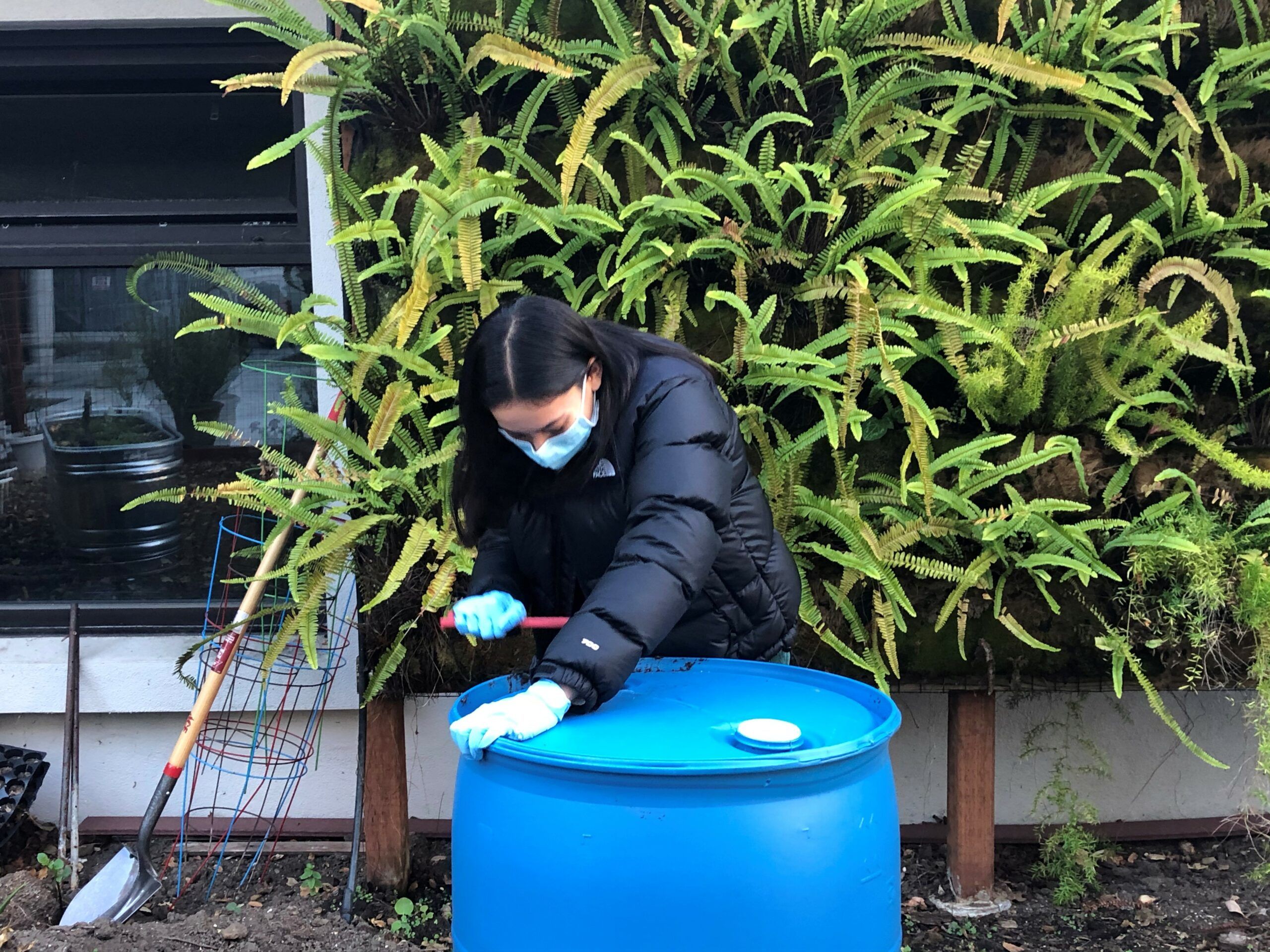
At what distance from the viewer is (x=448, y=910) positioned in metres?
3.05

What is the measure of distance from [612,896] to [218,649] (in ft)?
6.60

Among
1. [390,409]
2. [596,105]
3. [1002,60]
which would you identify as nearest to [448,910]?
[390,409]

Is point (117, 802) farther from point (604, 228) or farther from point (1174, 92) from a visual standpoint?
point (1174, 92)

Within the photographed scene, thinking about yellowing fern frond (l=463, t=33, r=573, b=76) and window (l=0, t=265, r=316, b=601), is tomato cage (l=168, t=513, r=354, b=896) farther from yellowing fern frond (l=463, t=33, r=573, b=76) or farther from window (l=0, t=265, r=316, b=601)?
yellowing fern frond (l=463, t=33, r=573, b=76)

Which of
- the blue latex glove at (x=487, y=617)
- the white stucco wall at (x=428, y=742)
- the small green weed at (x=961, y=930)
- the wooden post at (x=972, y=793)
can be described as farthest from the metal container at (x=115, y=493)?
Answer: the small green weed at (x=961, y=930)

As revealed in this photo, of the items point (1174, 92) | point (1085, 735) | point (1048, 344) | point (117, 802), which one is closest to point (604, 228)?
point (1048, 344)

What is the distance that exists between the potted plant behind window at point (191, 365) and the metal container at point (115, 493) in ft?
0.33

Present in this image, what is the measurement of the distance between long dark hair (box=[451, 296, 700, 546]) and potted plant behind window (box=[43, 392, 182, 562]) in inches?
77.5

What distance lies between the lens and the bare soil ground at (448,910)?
2770 millimetres

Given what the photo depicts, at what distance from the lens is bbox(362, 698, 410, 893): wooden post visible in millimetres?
3057

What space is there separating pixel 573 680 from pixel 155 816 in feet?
6.72

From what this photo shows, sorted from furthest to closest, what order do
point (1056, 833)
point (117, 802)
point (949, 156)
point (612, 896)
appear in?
point (117, 802) → point (1056, 833) → point (949, 156) → point (612, 896)

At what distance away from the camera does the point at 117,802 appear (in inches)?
135

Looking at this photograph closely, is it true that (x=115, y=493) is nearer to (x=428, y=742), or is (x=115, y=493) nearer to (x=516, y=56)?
(x=428, y=742)
